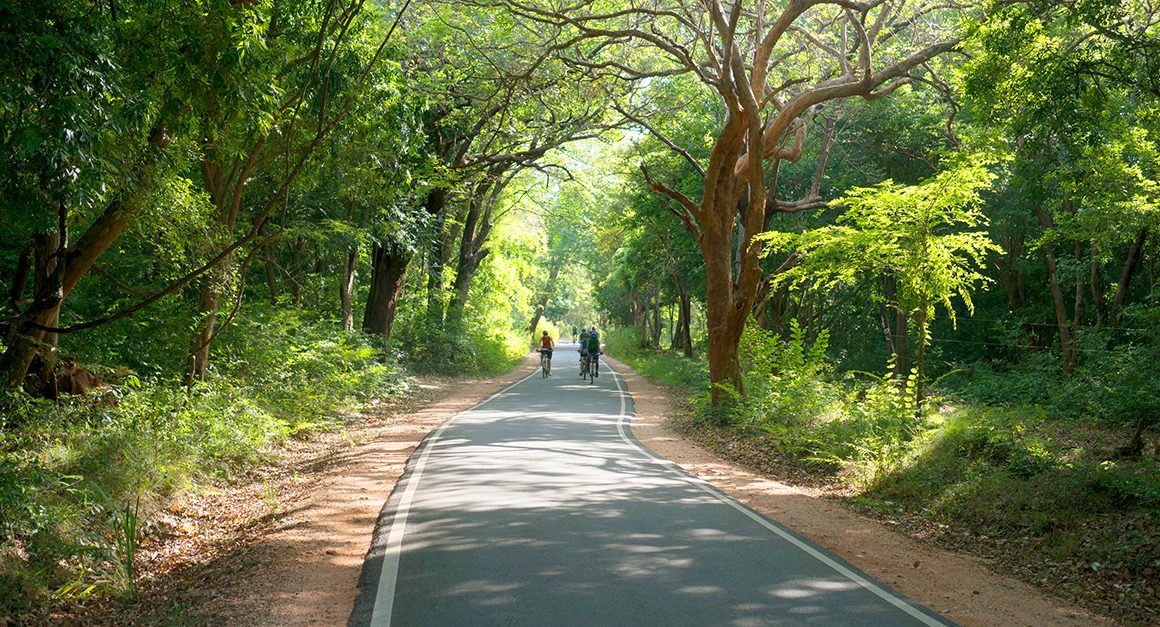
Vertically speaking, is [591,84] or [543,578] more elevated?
[591,84]

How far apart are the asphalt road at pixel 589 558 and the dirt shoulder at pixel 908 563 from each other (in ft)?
1.06

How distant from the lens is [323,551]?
774cm

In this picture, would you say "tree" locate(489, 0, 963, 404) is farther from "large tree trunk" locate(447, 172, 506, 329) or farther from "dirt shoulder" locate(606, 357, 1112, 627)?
"large tree trunk" locate(447, 172, 506, 329)

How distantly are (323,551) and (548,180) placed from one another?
75.8 feet

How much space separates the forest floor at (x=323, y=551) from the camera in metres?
6.30

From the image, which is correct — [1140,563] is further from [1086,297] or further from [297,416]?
[1086,297]

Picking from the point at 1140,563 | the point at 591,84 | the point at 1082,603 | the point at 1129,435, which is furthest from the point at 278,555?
the point at 1129,435

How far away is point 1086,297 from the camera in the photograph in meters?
27.4

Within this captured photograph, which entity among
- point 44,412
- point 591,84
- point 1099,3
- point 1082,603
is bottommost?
point 1082,603

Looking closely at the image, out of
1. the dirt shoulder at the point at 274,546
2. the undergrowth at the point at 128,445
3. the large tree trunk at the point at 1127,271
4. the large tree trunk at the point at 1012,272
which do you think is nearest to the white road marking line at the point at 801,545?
the dirt shoulder at the point at 274,546

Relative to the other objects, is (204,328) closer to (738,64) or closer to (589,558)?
(589,558)

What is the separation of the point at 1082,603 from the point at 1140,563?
1032 mm

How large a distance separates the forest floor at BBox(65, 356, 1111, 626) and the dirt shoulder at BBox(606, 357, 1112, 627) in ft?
0.05

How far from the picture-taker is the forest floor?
6297 mm
